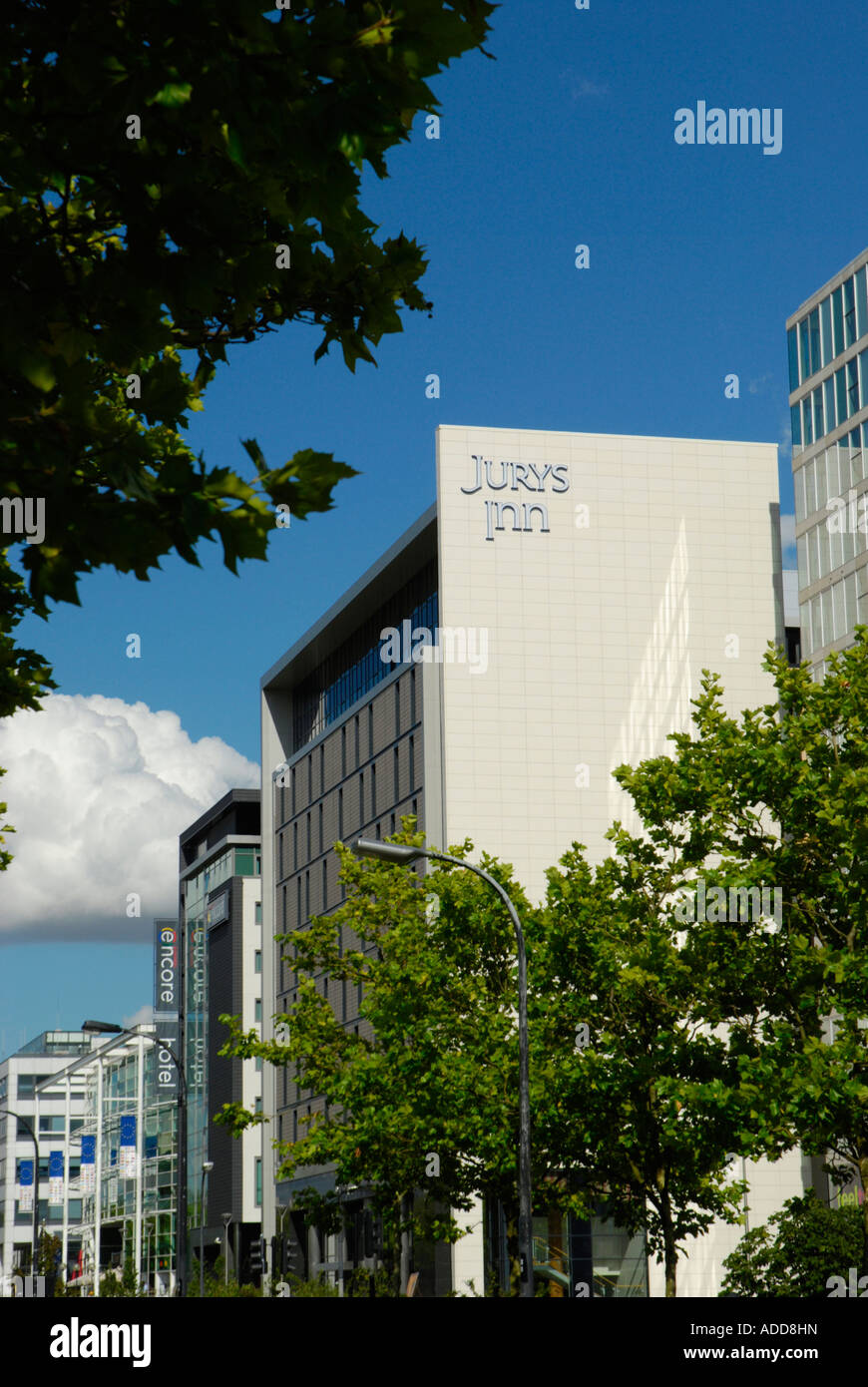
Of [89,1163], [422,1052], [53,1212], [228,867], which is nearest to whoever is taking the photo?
[422,1052]

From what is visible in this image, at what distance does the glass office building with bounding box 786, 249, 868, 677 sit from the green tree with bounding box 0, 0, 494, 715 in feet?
225

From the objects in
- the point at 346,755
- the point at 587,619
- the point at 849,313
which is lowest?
the point at 346,755

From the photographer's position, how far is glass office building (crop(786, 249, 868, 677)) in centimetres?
7344

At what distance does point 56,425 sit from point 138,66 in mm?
1118

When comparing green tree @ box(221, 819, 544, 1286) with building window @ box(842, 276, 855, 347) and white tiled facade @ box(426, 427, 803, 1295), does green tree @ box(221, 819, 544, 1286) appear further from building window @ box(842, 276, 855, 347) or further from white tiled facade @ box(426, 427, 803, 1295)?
building window @ box(842, 276, 855, 347)

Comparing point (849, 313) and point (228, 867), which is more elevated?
point (849, 313)

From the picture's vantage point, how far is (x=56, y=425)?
18.4 feet

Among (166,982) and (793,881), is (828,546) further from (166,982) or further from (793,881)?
(166,982)

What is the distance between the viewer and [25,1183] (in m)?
166

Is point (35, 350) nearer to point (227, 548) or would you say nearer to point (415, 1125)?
point (227, 548)

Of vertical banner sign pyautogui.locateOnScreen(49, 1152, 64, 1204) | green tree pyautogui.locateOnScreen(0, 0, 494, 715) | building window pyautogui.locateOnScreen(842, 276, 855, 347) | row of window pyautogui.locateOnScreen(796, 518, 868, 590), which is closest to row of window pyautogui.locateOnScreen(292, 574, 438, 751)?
row of window pyautogui.locateOnScreen(796, 518, 868, 590)

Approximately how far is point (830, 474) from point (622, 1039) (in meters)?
46.7

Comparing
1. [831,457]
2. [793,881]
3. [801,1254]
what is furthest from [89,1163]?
[793,881]
